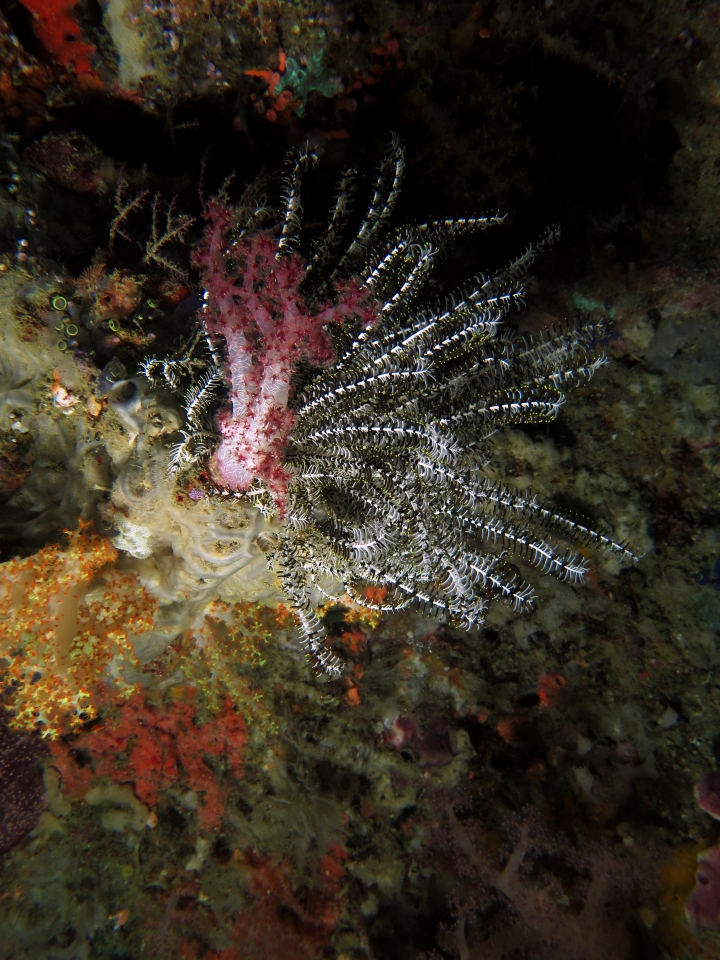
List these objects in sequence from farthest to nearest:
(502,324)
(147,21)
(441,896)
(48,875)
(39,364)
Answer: (48,875)
(441,896)
(502,324)
(147,21)
(39,364)

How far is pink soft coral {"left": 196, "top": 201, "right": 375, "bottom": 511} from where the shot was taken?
2674mm

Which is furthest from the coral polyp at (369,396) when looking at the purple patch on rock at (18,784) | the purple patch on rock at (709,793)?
the purple patch on rock at (18,784)

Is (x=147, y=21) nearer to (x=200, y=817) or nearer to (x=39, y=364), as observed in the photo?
(x=39, y=364)

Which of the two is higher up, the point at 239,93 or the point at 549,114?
the point at 549,114

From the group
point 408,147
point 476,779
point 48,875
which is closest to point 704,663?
point 476,779

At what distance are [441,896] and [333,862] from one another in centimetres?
86

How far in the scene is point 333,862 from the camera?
4039mm

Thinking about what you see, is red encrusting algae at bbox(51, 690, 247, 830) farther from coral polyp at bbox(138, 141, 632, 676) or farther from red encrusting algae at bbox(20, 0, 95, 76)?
red encrusting algae at bbox(20, 0, 95, 76)

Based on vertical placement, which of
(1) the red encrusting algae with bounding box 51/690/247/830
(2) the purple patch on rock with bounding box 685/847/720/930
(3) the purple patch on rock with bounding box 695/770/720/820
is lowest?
(1) the red encrusting algae with bounding box 51/690/247/830

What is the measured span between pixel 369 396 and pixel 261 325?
748 mm

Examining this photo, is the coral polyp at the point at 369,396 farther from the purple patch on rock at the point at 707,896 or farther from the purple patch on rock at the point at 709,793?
the purple patch on rock at the point at 707,896

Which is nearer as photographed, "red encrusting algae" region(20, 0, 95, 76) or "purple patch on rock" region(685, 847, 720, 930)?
"red encrusting algae" region(20, 0, 95, 76)

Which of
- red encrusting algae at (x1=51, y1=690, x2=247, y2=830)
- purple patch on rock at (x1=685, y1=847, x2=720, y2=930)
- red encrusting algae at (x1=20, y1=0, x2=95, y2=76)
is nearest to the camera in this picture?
red encrusting algae at (x1=20, y1=0, x2=95, y2=76)

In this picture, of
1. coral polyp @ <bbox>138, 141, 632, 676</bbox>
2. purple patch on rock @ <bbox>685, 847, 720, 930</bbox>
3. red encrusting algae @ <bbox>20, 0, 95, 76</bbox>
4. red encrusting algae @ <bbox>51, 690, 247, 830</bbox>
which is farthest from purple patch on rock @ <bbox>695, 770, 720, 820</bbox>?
red encrusting algae @ <bbox>20, 0, 95, 76</bbox>
